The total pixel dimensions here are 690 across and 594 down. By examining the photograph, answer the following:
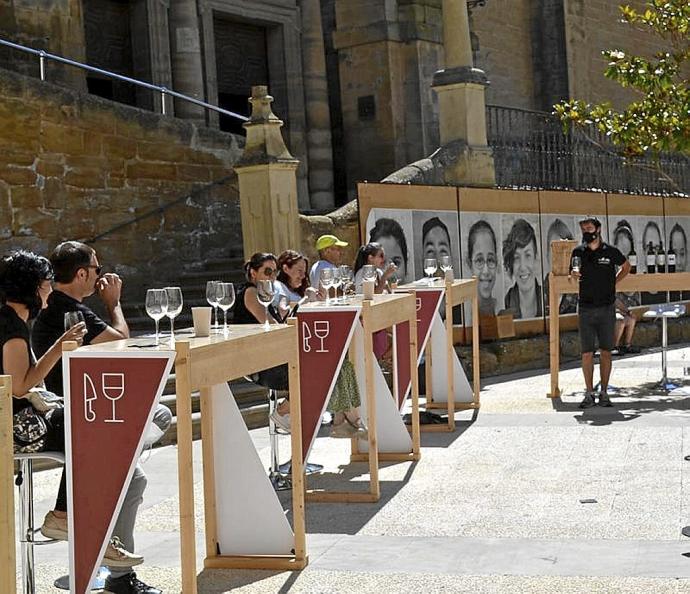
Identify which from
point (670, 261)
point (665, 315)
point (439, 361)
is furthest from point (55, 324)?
point (670, 261)

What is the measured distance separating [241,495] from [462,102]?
11.5 meters

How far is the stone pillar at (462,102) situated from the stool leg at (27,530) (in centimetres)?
1179

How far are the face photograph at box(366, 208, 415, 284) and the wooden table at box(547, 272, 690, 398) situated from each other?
2018 millimetres

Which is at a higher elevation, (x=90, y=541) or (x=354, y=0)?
(x=354, y=0)

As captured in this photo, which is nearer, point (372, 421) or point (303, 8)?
point (372, 421)

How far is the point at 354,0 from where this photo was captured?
873 inches

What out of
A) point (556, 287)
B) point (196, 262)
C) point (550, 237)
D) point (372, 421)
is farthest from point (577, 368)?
point (372, 421)

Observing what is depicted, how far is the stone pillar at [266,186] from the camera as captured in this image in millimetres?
13211

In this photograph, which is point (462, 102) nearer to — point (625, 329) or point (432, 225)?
point (432, 225)

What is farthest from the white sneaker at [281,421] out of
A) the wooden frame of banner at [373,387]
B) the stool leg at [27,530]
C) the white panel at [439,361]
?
the white panel at [439,361]

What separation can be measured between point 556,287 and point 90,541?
7.98m

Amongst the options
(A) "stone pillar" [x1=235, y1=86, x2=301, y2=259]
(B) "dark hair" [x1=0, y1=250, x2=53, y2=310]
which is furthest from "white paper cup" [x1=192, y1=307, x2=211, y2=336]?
(A) "stone pillar" [x1=235, y1=86, x2=301, y2=259]

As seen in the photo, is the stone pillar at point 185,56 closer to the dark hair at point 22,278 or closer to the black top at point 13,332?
the dark hair at point 22,278

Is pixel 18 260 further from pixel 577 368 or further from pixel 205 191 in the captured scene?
pixel 577 368
